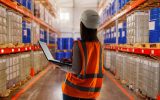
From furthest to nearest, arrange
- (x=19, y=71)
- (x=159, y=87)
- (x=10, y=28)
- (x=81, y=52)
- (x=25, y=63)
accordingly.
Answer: (x=25, y=63), (x=19, y=71), (x=10, y=28), (x=159, y=87), (x=81, y=52)

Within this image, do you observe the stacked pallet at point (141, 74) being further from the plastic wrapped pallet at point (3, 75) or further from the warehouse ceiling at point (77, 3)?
the warehouse ceiling at point (77, 3)

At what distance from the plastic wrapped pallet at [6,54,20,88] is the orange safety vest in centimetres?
385

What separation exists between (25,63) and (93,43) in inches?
221

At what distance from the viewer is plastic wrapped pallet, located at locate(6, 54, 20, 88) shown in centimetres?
570

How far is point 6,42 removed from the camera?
219 inches

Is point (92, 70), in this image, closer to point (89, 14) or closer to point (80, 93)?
point (80, 93)

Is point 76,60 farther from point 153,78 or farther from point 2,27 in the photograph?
point 2,27

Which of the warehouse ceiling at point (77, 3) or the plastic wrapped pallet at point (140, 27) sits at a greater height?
the warehouse ceiling at point (77, 3)

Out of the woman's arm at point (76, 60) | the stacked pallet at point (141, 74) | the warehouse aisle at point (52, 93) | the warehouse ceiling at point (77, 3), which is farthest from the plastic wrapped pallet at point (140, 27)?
the warehouse ceiling at point (77, 3)

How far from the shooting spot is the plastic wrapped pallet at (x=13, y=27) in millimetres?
5906

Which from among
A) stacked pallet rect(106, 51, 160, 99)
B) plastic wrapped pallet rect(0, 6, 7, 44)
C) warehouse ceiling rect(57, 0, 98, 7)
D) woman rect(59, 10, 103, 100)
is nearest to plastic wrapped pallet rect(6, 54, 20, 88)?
plastic wrapped pallet rect(0, 6, 7, 44)

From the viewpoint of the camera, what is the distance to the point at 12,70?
596cm

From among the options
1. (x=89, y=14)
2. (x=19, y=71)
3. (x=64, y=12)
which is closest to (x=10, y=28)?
(x=19, y=71)

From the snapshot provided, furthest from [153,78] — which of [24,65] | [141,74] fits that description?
[24,65]
